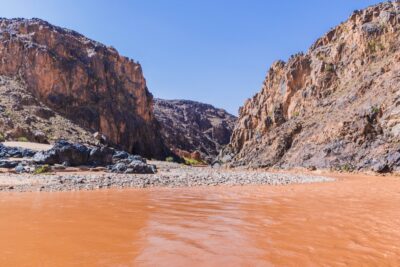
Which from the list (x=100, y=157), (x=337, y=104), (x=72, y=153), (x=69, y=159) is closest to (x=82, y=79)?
(x=100, y=157)

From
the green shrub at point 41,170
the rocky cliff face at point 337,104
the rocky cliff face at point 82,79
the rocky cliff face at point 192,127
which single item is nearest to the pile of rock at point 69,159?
the green shrub at point 41,170

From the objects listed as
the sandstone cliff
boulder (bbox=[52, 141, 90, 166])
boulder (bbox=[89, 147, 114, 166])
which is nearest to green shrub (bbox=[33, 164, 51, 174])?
boulder (bbox=[52, 141, 90, 166])

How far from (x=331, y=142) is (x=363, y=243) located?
39230 millimetres

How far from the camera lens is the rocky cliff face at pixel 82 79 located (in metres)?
70.8

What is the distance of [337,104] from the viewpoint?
51.1 meters

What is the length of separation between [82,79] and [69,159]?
52.9m

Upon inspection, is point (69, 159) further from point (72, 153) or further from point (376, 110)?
point (376, 110)

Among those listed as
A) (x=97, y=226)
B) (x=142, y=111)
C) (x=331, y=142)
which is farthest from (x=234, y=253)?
(x=142, y=111)

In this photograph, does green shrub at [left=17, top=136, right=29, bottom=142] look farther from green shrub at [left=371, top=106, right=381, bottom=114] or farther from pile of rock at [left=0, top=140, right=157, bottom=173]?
green shrub at [left=371, top=106, right=381, bottom=114]

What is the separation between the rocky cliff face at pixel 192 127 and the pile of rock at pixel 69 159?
76.6 m

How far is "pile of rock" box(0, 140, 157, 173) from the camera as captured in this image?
2605cm

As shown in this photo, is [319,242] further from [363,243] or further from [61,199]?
[61,199]

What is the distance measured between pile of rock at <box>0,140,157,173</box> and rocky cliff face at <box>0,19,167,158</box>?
41.3m

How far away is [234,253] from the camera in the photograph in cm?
537
